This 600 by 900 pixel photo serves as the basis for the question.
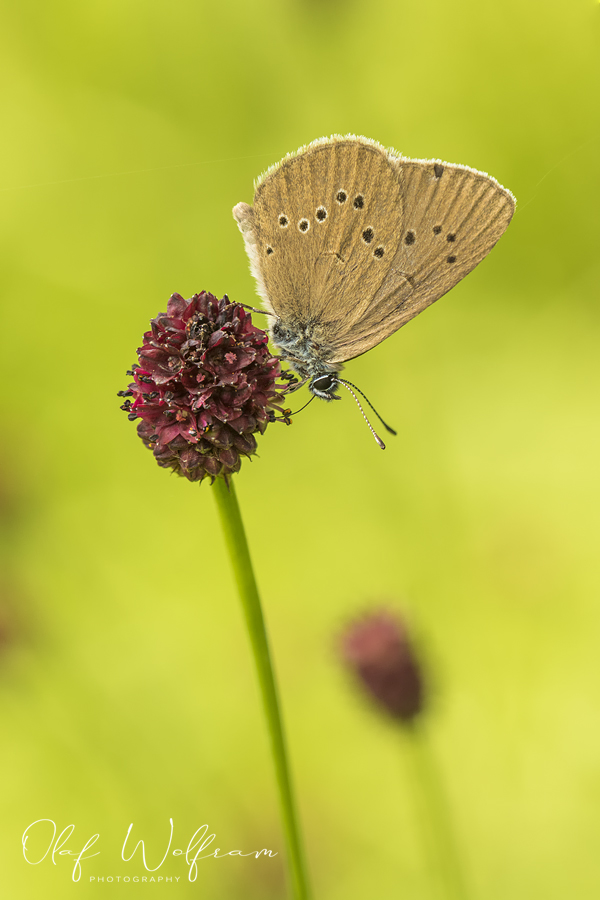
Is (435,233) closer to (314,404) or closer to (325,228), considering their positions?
(325,228)

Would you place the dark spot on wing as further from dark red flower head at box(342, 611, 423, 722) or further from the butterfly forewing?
dark red flower head at box(342, 611, 423, 722)

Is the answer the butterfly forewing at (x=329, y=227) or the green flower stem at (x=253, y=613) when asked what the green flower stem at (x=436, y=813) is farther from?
the butterfly forewing at (x=329, y=227)

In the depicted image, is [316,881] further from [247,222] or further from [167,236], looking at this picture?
[167,236]

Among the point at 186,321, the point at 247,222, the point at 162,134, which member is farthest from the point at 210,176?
the point at 186,321

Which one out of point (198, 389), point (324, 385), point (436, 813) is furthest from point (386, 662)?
point (198, 389)

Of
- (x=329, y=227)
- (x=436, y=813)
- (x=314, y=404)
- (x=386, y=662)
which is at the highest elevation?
(x=314, y=404)
